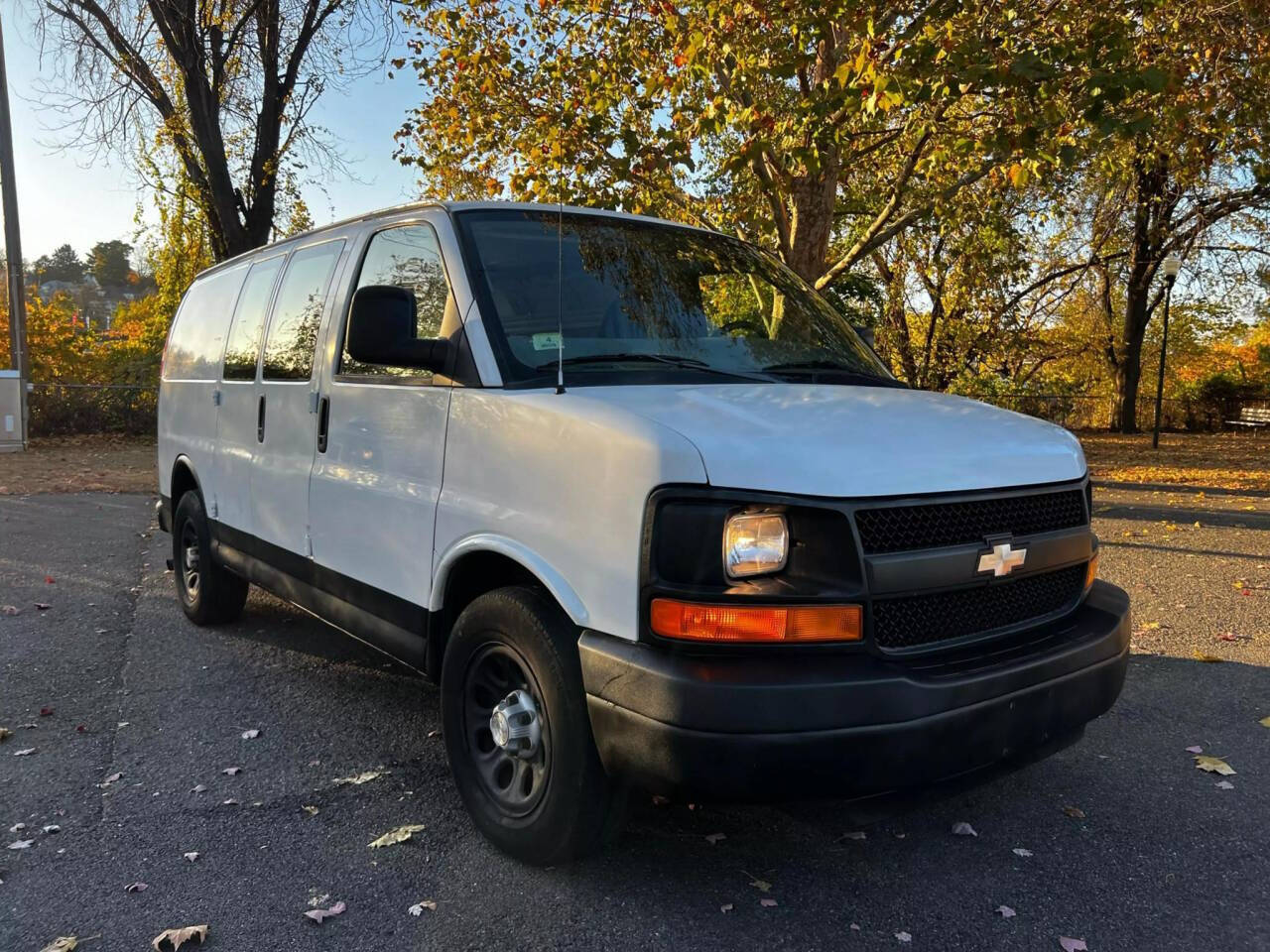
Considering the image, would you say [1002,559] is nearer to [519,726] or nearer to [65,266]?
[519,726]

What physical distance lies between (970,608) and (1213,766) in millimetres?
1890

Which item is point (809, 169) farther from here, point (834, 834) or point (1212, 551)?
point (834, 834)

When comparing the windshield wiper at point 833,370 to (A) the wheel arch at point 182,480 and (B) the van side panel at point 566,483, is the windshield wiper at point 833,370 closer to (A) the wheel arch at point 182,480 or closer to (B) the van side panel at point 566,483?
(B) the van side panel at point 566,483

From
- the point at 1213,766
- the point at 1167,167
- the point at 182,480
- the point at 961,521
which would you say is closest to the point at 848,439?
the point at 961,521

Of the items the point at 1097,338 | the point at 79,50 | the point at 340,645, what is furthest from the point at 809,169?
the point at 1097,338

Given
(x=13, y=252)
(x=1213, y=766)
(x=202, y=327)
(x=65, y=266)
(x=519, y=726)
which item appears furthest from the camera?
(x=65, y=266)

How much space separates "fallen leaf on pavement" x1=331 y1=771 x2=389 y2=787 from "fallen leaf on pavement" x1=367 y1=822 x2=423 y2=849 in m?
0.43

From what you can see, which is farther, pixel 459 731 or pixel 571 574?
pixel 459 731

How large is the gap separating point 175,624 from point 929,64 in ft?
21.9

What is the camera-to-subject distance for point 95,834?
3184mm

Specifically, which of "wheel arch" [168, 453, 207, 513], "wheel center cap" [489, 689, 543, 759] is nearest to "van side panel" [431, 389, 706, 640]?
"wheel center cap" [489, 689, 543, 759]

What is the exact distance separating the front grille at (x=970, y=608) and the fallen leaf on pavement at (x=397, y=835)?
5.73ft

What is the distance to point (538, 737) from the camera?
9.23ft

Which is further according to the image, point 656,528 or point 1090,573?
point 1090,573
